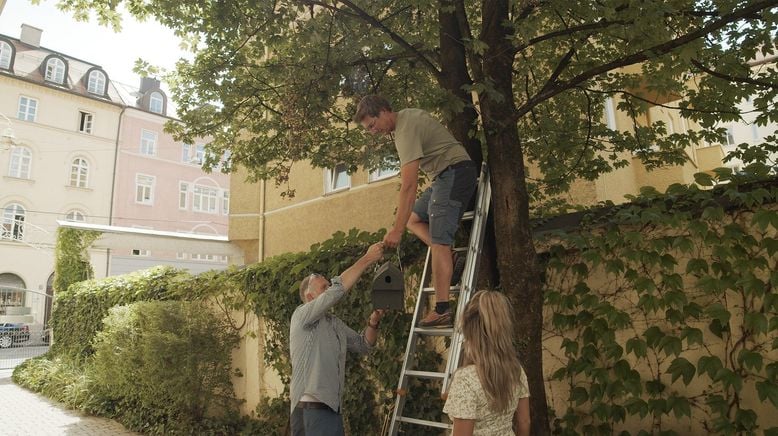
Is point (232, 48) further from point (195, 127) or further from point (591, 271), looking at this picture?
point (591, 271)

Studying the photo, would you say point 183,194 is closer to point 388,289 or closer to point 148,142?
point 148,142

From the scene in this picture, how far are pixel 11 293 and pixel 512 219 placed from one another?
31279mm

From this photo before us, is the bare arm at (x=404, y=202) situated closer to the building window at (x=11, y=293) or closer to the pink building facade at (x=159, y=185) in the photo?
the pink building facade at (x=159, y=185)

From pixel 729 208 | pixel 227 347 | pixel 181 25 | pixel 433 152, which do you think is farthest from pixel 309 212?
pixel 729 208

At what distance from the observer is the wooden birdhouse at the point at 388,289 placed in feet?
12.7

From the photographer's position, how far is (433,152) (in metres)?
3.97

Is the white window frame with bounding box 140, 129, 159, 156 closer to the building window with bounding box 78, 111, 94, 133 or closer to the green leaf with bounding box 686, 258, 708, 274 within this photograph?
the building window with bounding box 78, 111, 94, 133

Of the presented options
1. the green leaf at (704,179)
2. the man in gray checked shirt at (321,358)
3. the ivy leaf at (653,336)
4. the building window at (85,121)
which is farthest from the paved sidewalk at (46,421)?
the building window at (85,121)

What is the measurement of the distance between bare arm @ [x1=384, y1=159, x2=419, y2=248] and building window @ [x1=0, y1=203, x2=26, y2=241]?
31.0m

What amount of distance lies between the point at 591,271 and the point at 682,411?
3.84 feet

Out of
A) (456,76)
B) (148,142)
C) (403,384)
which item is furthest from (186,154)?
(403,384)

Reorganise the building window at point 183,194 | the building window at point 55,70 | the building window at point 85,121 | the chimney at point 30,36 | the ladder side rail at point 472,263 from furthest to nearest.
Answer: the chimney at point 30,36, the building window at point 183,194, the building window at point 55,70, the building window at point 85,121, the ladder side rail at point 472,263

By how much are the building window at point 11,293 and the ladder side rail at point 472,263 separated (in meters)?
28.5

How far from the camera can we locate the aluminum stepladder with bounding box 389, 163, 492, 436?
334 cm
